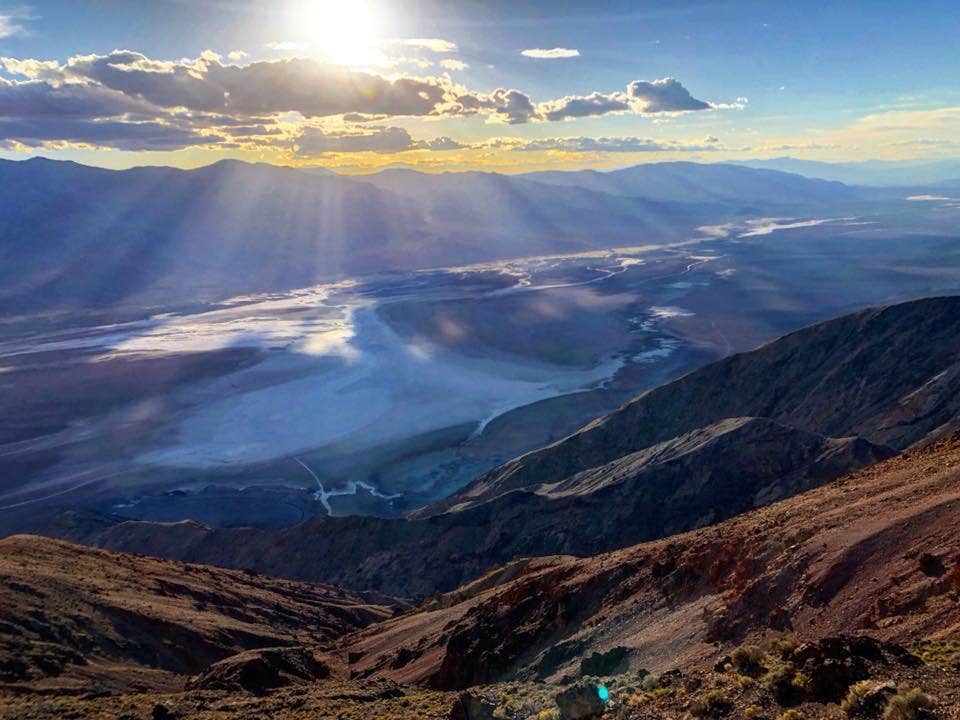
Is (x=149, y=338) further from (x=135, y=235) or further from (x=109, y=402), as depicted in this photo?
(x=135, y=235)

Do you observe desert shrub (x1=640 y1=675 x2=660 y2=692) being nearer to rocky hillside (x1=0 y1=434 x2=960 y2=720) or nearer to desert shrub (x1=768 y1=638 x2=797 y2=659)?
rocky hillside (x1=0 y1=434 x2=960 y2=720)

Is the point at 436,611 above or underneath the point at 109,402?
above

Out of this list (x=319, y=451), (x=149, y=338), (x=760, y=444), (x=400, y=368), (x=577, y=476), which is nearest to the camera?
(x=760, y=444)

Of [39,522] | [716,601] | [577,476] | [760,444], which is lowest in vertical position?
[39,522]

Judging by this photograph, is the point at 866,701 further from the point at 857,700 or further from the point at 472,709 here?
the point at 472,709

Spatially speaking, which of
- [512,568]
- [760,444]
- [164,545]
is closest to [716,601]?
[512,568]

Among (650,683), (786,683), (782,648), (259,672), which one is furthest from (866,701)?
(259,672)
